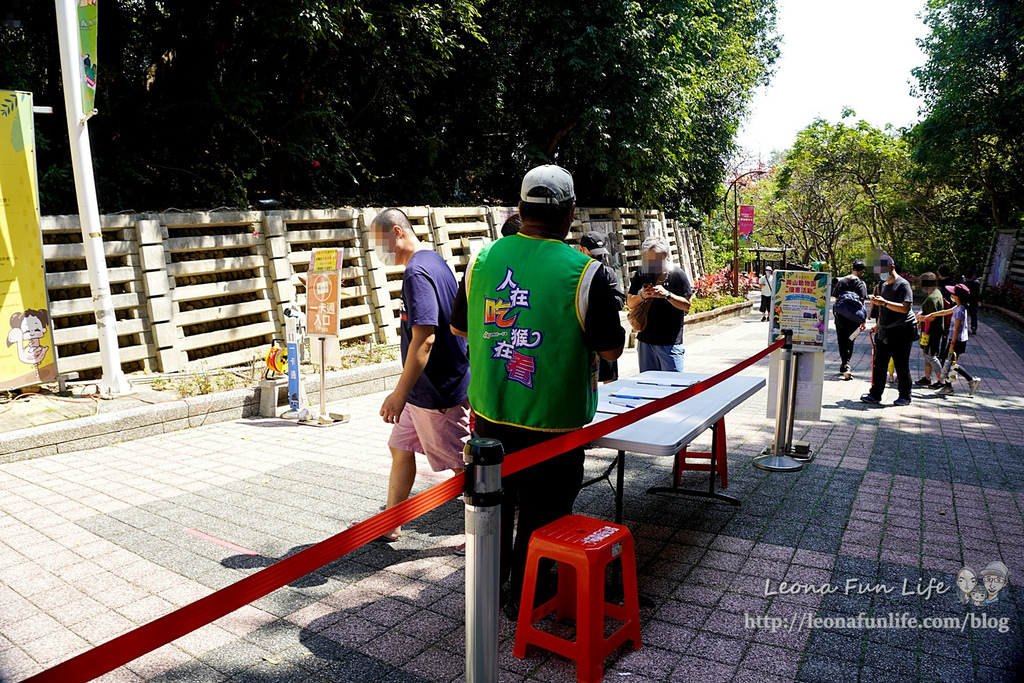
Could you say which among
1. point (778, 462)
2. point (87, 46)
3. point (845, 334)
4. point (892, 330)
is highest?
point (87, 46)

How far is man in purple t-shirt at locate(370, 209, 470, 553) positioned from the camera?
389cm

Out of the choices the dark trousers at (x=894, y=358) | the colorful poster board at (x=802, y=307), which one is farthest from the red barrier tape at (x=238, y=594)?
the dark trousers at (x=894, y=358)

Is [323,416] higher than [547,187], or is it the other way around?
[547,187]

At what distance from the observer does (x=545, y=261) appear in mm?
3055

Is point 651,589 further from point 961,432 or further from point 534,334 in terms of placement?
point 961,432

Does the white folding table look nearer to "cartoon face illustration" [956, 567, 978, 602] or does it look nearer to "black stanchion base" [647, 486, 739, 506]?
"black stanchion base" [647, 486, 739, 506]

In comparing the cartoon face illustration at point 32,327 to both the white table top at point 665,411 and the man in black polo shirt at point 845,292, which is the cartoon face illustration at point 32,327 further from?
the man in black polo shirt at point 845,292

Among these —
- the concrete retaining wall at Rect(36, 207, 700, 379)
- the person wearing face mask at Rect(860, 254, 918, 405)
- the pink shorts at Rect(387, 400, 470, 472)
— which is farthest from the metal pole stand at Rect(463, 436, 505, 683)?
the person wearing face mask at Rect(860, 254, 918, 405)

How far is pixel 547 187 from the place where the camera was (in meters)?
3.10

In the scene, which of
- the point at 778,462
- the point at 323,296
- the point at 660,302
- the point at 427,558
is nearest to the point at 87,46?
the point at 323,296

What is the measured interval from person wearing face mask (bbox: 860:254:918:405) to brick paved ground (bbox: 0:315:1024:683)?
195 cm

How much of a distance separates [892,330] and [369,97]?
9.93m

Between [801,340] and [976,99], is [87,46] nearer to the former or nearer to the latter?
[801,340]

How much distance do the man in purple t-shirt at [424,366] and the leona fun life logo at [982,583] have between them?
A: 2765 mm
